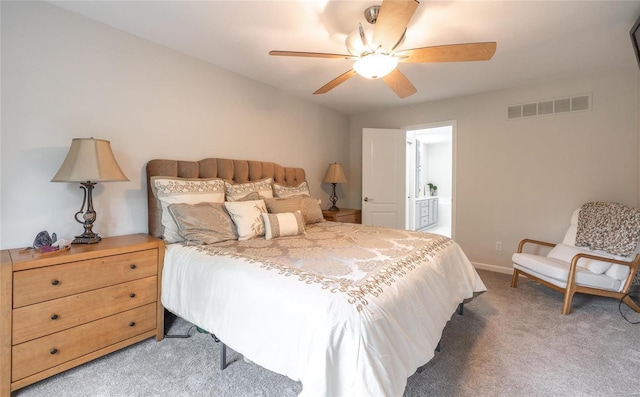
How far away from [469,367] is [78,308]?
2.52 metres

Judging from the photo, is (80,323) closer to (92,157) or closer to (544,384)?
(92,157)

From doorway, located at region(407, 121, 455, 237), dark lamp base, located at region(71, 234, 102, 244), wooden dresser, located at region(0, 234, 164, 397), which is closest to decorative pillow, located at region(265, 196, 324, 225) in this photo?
wooden dresser, located at region(0, 234, 164, 397)

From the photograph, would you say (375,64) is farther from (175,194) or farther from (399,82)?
(175,194)

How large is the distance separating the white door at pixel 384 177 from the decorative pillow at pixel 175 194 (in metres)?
2.59

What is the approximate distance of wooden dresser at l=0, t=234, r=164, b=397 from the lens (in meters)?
1.52

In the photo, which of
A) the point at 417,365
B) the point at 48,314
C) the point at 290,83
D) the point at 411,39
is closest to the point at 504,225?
the point at 411,39

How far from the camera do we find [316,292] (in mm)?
1275

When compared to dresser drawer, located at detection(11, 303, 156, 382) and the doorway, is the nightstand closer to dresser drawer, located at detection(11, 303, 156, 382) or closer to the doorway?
dresser drawer, located at detection(11, 303, 156, 382)

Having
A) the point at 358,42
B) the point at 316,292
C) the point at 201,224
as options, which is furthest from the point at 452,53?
the point at 201,224

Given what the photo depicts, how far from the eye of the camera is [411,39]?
238 cm

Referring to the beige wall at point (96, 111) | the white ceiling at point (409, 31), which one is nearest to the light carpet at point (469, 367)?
the beige wall at point (96, 111)

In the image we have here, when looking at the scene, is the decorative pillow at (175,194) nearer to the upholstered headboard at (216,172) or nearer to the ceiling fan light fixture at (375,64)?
the upholstered headboard at (216,172)

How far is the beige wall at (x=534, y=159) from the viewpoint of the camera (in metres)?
3.05

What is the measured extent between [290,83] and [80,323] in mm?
3028
